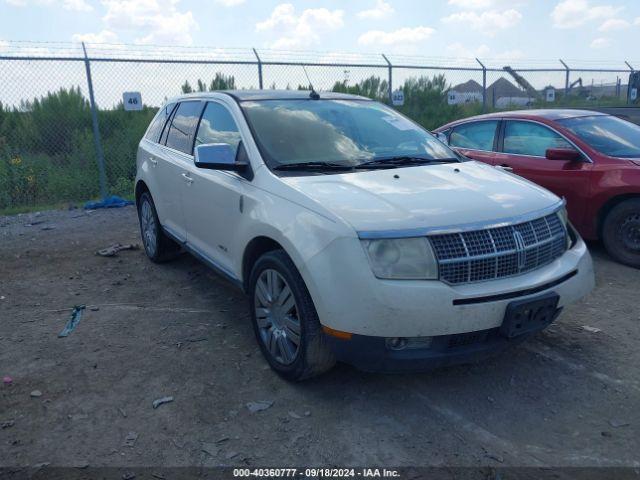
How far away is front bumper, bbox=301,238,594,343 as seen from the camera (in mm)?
2732

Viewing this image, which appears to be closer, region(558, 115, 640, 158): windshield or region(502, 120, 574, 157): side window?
region(558, 115, 640, 158): windshield

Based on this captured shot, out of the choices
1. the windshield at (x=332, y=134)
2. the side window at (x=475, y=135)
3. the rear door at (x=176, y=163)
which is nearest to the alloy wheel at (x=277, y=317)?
the windshield at (x=332, y=134)

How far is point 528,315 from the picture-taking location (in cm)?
295

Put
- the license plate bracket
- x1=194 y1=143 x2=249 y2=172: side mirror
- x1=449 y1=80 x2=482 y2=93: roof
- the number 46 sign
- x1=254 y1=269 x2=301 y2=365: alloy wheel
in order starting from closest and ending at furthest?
the license plate bracket, x1=254 y1=269 x2=301 y2=365: alloy wheel, x1=194 y1=143 x2=249 y2=172: side mirror, the number 46 sign, x1=449 y1=80 x2=482 y2=93: roof

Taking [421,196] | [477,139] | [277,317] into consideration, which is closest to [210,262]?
[277,317]

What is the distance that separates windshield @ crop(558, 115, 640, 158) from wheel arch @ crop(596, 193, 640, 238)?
476 millimetres

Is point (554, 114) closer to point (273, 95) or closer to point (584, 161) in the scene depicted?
point (584, 161)

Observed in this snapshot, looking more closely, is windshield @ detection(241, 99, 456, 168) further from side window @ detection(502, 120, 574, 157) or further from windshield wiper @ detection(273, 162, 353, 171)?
side window @ detection(502, 120, 574, 157)

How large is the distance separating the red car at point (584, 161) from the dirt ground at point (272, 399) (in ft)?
3.61

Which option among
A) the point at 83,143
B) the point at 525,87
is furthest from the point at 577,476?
the point at 525,87

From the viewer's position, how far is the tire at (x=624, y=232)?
544cm

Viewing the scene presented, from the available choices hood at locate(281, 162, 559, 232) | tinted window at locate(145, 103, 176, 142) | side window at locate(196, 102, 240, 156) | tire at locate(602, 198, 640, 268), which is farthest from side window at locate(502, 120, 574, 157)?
tinted window at locate(145, 103, 176, 142)

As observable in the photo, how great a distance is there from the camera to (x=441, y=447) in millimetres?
2787

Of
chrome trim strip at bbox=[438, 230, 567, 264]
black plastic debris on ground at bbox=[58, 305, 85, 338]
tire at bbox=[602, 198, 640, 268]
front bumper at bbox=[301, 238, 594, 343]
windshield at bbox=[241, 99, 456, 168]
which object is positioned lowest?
black plastic debris on ground at bbox=[58, 305, 85, 338]
